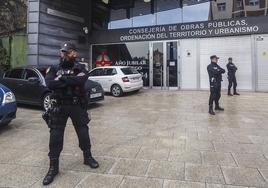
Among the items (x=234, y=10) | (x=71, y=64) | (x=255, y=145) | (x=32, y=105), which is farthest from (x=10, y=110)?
(x=234, y=10)

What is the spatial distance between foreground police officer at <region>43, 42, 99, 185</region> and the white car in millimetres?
9947

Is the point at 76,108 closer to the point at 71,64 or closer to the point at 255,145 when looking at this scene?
the point at 71,64

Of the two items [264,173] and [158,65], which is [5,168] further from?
[158,65]

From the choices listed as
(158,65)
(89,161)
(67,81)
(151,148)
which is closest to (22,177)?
(89,161)

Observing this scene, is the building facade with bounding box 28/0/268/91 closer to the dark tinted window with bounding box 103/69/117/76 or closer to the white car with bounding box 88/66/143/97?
the white car with bounding box 88/66/143/97

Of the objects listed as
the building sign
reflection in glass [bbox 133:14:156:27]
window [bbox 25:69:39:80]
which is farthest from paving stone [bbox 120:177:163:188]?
reflection in glass [bbox 133:14:156:27]

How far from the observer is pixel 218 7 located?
1739cm

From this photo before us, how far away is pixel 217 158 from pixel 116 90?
977cm

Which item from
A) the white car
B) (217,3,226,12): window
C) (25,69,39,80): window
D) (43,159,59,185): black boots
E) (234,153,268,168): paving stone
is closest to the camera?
(43,159,59,185): black boots

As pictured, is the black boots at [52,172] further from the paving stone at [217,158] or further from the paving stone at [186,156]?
the paving stone at [217,158]

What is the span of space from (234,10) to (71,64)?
14.2m

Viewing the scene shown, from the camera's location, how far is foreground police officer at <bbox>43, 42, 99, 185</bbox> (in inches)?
166

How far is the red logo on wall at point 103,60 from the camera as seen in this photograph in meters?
19.0

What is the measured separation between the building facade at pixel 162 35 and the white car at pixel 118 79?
2787mm
